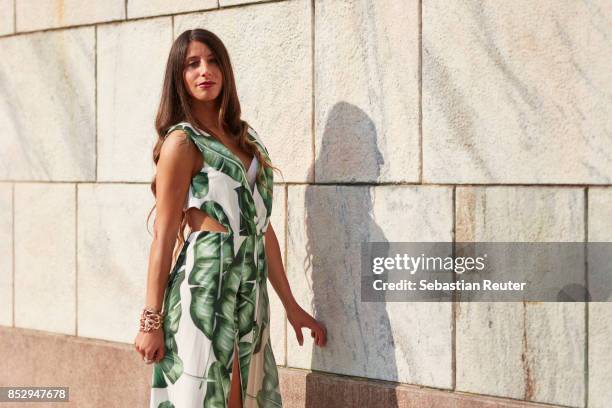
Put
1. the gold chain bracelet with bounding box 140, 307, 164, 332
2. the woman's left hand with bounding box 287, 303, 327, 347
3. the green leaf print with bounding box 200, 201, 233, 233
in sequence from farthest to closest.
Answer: the woman's left hand with bounding box 287, 303, 327, 347
the green leaf print with bounding box 200, 201, 233, 233
the gold chain bracelet with bounding box 140, 307, 164, 332

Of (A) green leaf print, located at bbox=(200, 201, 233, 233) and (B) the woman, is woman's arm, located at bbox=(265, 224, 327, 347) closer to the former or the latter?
(B) the woman

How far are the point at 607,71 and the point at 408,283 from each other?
4.61 feet

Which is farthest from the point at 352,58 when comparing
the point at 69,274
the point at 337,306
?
the point at 69,274

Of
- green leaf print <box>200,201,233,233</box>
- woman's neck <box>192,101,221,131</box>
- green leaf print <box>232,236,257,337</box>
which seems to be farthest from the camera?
woman's neck <box>192,101,221,131</box>

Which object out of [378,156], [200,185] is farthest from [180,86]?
[378,156]

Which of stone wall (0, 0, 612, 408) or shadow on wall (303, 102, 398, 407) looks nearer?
stone wall (0, 0, 612, 408)

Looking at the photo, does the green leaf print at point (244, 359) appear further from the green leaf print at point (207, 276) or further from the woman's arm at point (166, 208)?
the woman's arm at point (166, 208)

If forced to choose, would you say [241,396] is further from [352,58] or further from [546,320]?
[352,58]

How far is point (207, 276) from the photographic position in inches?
176

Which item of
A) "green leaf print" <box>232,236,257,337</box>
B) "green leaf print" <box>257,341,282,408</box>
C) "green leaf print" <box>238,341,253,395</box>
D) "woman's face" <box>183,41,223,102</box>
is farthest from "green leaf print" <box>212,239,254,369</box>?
"woman's face" <box>183,41,223,102</box>

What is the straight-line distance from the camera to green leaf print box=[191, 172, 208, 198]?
4.48 metres

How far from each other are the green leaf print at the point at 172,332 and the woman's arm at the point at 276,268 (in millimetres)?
695

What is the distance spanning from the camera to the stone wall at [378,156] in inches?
176

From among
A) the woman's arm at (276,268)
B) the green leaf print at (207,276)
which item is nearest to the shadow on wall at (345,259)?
the woman's arm at (276,268)
